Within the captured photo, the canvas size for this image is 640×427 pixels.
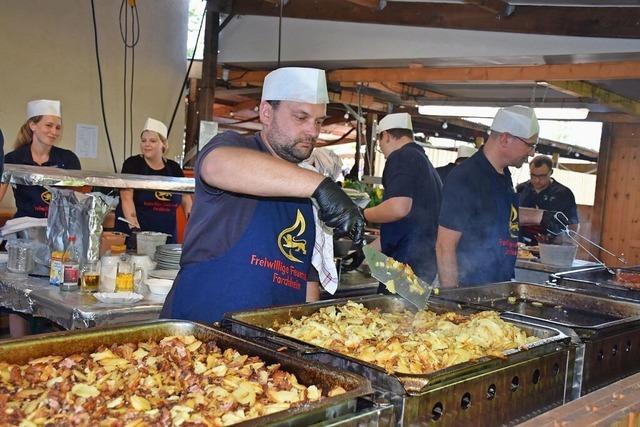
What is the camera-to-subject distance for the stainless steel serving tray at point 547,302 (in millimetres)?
2980

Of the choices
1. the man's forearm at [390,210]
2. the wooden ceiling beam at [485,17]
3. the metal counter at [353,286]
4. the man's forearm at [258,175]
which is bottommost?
the metal counter at [353,286]

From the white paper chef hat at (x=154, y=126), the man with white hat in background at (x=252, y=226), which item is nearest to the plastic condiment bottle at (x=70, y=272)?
the man with white hat in background at (x=252, y=226)

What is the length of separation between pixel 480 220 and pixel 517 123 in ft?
2.14

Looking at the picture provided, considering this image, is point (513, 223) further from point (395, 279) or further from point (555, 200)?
point (555, 200)

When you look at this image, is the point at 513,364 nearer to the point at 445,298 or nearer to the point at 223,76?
the point at 445,298

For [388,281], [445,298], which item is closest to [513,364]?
[388,281]

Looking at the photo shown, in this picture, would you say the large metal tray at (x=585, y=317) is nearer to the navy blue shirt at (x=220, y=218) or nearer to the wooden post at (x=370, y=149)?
the navy blue shirt at (x=220, y=218)

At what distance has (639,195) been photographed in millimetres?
9164

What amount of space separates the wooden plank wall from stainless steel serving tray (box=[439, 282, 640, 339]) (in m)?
6.56

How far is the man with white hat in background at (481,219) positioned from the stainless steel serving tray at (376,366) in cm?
93

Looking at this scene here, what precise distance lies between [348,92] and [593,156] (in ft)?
21.1

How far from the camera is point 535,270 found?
5398 mm

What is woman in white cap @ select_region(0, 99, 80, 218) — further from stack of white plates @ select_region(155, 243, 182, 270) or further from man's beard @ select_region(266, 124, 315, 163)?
man's beard @ select_region(266, 124, 315, 163)

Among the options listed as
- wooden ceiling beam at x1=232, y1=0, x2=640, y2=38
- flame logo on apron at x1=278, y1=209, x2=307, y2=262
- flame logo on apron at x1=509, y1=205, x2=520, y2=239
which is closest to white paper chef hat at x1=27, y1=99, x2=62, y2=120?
wooden ceiling beam at x1=232, y1=0, x2=640, y2=38
